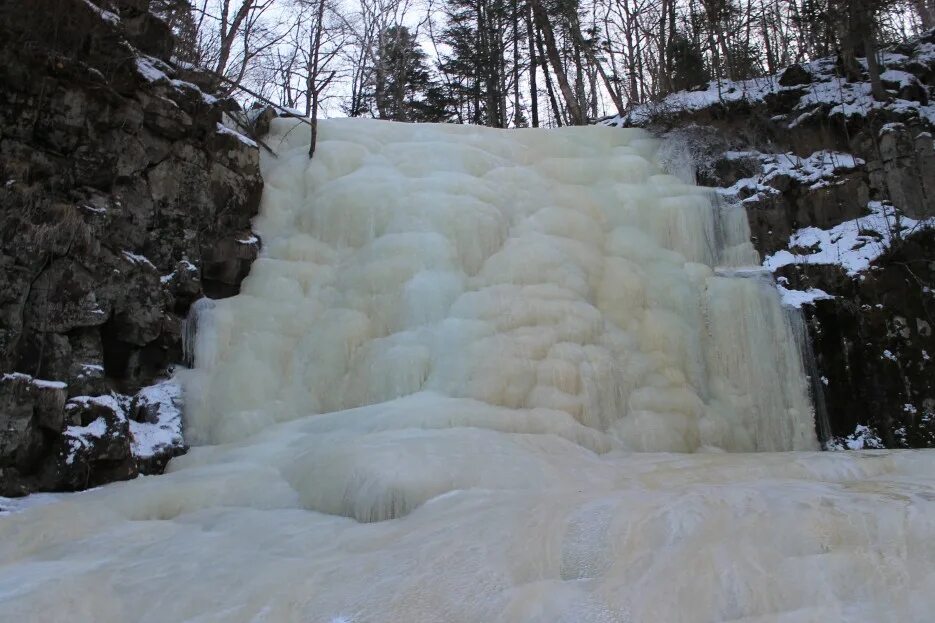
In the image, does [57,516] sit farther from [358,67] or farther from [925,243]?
[358,67]

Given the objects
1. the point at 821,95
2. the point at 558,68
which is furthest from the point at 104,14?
the point at 558,68

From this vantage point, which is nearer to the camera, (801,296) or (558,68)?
(801,296)

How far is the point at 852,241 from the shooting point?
754cm

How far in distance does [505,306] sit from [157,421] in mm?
3436

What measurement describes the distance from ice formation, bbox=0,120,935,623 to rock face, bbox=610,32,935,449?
0.49 m

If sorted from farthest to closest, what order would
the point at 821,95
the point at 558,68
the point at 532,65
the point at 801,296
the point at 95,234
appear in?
1. the point at 532,65
2. the point at 558,68
3. the point at 821,95
4. the point at 801,296
5. the point at 95,234

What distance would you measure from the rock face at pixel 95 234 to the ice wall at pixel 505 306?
0.54m

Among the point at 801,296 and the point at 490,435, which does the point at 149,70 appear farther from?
the point at 801,296

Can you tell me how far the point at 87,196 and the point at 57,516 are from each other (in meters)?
3.06

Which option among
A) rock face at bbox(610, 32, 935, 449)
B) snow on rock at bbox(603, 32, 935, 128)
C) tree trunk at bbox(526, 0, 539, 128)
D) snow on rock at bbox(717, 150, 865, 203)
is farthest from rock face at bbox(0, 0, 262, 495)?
tree trunk at bbox(526, 0, 539, 128)

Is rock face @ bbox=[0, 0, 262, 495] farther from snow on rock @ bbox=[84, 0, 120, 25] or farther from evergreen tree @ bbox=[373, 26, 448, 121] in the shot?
evergreen tree @ bbox=[373, 26, 448, 121]

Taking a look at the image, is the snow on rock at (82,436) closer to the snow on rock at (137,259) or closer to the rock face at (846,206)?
the snow on rock at (137,259)

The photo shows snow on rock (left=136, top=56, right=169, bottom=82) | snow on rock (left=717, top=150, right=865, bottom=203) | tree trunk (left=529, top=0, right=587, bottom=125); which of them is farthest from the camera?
tree trunk (left=529, top=0, right=587, bottom=125)

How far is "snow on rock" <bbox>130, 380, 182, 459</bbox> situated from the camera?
18.7ft
